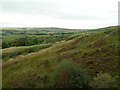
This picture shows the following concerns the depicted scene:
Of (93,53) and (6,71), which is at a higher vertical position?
(93,53)

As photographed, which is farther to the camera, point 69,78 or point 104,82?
point 69,78

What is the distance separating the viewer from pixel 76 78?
23.2m

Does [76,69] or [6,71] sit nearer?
[76,69]

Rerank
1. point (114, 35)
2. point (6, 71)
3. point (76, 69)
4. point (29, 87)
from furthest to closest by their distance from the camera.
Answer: point (114, 35), point (6, 71), point (29, 87), point (76, 69)

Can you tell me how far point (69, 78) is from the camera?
76.6 ft

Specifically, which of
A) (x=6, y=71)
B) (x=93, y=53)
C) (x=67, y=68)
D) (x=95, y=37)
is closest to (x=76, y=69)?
(x=67, y=68)

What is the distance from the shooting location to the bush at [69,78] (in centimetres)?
2316

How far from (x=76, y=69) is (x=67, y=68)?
1498mm

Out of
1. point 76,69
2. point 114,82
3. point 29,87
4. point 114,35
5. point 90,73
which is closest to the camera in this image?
point 114,82

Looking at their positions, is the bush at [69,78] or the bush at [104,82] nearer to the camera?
the bush at [104,82]

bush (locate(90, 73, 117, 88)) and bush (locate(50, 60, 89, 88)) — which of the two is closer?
bush (locate(90, 73, 117, 88))

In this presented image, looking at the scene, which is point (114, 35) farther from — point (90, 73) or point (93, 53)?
point (90, 73)

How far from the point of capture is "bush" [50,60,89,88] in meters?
23.2

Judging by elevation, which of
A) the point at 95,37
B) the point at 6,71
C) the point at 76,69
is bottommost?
the point at 6,71
